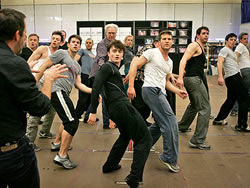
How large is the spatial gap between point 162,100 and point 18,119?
1861mm

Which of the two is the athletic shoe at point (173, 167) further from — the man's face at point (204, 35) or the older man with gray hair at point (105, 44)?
the older man with gray hair at point (105, 44)

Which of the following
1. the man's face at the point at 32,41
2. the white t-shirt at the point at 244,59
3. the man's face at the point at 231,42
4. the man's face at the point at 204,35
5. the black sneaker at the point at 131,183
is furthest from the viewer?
the white t-shirt at the point at 244,59

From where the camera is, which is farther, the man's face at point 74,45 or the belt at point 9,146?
the man's face at point 74,45

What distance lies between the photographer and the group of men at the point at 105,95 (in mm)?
1481

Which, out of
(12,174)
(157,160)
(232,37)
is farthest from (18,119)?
(232,37)

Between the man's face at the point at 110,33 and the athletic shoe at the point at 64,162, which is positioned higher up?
the man's face at the point at 110,33

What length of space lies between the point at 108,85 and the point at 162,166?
4.16 ft

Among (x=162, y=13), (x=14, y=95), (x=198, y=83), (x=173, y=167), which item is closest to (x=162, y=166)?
(x=173, y=167)

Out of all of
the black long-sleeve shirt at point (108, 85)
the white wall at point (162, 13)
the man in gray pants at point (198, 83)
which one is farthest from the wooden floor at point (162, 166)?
the white wall at point (162, 13)

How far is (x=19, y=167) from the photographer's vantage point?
1.54m

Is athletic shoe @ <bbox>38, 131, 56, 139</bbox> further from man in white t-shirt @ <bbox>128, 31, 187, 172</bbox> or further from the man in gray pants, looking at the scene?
the man in gray pants

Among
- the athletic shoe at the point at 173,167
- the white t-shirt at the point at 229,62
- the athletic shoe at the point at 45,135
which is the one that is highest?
the white t-shirt at the point at 229,62

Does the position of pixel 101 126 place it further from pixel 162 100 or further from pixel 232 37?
pixel 232 37

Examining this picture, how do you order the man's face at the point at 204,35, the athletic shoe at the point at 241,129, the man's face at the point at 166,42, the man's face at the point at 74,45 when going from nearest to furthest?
1. the man's face at the point at 166,42
2. the man's face at the point at 74,45
3. the man's face at the point at 204,35
4. the athletic shoe at the point at 241,129
